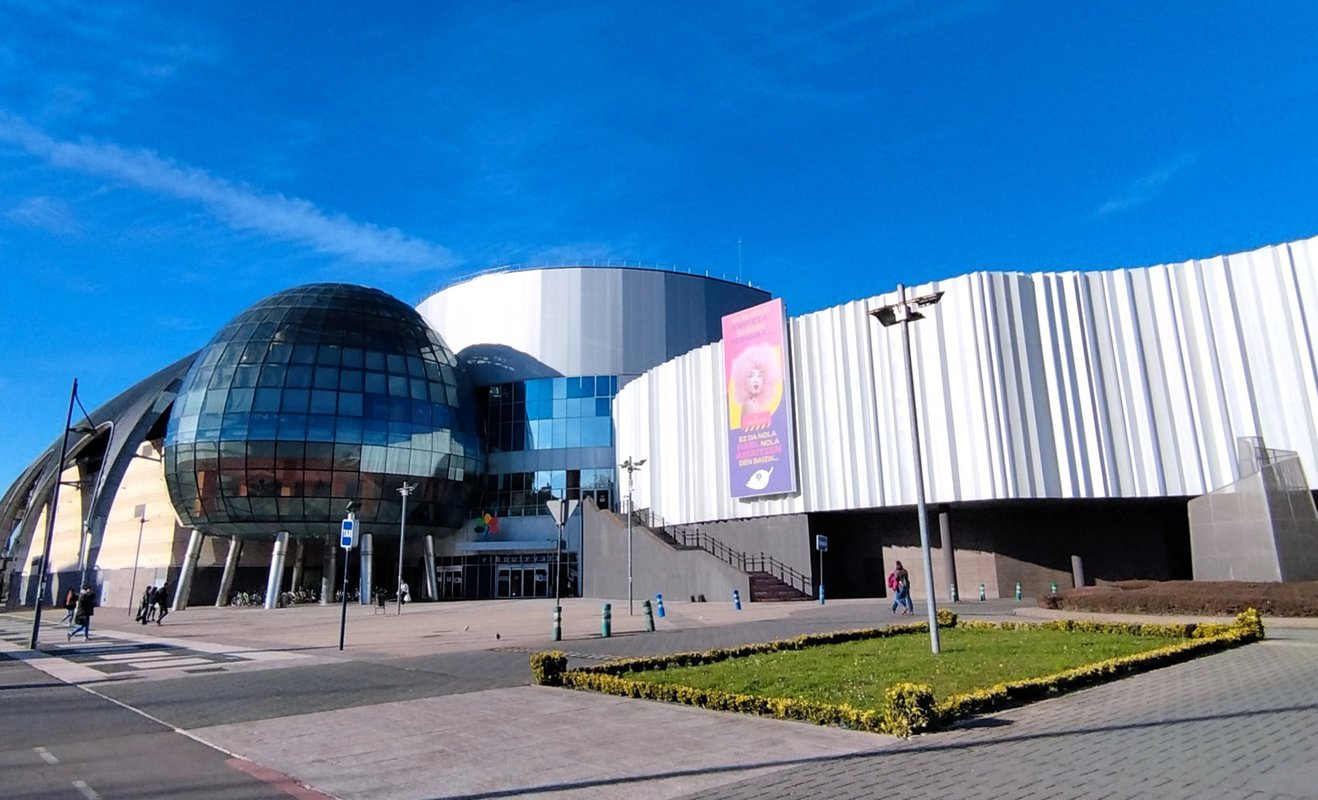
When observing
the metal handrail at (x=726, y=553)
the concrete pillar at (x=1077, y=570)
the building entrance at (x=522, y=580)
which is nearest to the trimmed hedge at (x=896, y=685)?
the concrete pillar at (x=1077, y=570)

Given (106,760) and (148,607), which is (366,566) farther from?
(106,760)

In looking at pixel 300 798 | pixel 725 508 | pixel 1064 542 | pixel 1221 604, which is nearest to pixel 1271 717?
pixel 300 798

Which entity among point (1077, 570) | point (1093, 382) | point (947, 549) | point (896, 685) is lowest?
point (896, 685)

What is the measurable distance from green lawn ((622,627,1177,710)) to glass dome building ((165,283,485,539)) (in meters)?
41.7

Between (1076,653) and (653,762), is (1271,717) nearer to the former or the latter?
(1076,653)

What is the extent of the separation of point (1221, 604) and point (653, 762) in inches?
789

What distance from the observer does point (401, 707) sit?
10617mm

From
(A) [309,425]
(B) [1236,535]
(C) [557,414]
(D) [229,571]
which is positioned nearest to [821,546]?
(B) [1236,535]

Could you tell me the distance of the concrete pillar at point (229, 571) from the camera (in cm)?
5112

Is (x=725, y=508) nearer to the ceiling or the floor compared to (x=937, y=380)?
nearer to the floor

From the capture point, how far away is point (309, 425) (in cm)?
4922

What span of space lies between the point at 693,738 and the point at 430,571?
51.6m

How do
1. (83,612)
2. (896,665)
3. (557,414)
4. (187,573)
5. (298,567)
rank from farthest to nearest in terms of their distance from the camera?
(557,414)
(298,567)
(187,573)
(83,612)
(896,665)

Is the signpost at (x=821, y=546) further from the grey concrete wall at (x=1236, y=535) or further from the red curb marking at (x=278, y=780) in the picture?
the red curb marking at (x=278, y=780)
